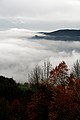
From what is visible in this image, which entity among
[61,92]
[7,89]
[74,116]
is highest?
[7,89]

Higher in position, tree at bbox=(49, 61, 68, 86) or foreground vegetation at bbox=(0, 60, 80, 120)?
tree at bbox=(49, 61, 68, 86)

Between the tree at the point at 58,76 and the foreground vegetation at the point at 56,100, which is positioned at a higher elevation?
the tree at the point at 58,76

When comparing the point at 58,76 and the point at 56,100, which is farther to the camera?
the point at 58,76

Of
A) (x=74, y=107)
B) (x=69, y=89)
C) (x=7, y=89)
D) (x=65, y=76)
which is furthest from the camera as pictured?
(x=7, y=89)

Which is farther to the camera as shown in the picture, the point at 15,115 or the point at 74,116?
the point at 15,115

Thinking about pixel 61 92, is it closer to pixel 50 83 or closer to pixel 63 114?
pixel 63 114

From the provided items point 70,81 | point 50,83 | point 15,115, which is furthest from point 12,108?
point 70,81

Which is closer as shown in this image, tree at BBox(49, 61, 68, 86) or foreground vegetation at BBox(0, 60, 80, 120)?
foreground vegetation at BBox(0, 60, 80, 120)

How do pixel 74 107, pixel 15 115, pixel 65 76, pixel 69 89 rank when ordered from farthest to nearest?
pixel 15 115, pixel 65 76, pixel 69 89, pixel 74 107

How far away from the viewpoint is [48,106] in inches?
2963

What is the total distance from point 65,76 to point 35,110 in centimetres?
911

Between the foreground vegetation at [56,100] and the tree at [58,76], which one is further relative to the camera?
the tree at [58,76]

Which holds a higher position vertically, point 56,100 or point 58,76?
point 58,76

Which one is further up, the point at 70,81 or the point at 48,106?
the point at 70,81
